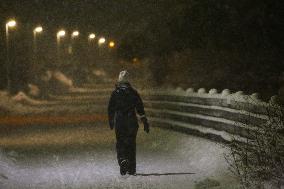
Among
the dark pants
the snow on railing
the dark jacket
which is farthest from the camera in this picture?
the dark jacket

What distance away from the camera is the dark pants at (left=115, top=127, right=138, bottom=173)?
12187mm

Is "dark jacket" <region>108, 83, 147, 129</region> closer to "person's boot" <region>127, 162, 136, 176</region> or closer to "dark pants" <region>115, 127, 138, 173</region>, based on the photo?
"dark pants" <region>115, 127, 138, 173</region>

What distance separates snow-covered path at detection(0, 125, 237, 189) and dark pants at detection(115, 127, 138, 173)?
365 mm

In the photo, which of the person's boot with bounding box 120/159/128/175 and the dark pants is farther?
the dark pants

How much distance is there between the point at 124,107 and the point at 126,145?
0.73 m

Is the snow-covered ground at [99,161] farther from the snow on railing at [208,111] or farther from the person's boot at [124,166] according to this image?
the snow on railing at [208,111]

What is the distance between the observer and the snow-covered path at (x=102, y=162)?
11414mm

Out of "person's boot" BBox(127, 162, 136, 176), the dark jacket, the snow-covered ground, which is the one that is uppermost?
the dark jacket

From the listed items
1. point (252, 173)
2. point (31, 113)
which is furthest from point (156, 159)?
point (31, 113)

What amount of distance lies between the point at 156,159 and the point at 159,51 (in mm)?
16472

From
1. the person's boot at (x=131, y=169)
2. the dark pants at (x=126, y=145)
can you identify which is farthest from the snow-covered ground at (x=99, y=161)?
the dark pants at (x=126, y=145)

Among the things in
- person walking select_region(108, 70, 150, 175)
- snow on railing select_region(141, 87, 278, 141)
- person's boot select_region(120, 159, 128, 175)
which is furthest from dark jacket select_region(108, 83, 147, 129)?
snow on railing select_region(141, 87, 278, 141)

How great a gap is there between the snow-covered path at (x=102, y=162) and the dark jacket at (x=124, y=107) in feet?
3.36

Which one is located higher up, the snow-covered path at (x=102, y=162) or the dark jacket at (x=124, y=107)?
the dark jacket at (x=124, y=107)
